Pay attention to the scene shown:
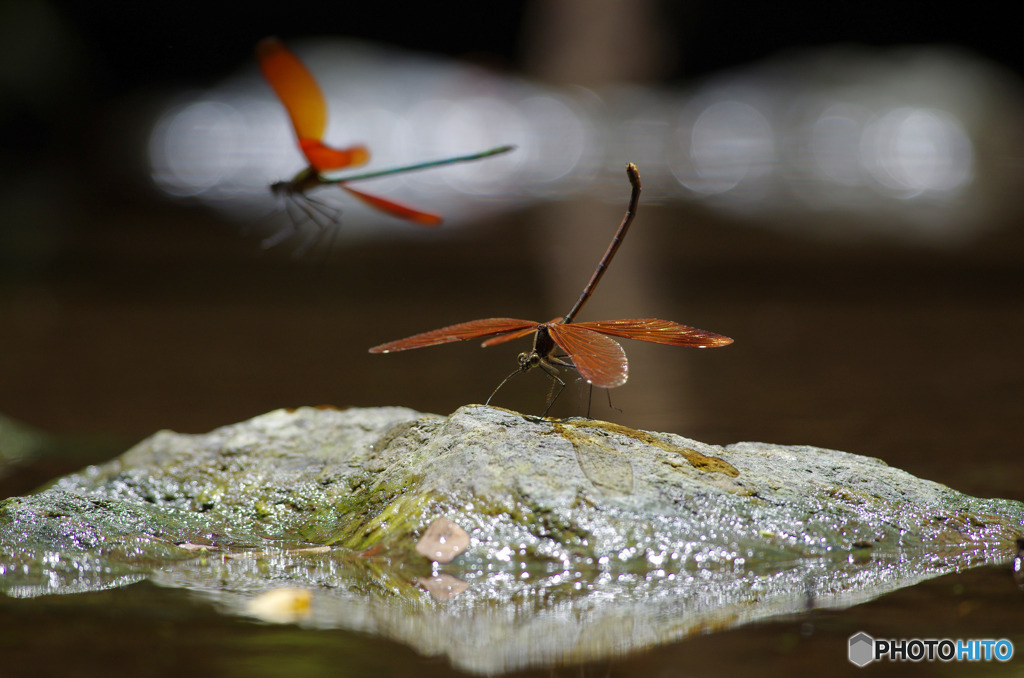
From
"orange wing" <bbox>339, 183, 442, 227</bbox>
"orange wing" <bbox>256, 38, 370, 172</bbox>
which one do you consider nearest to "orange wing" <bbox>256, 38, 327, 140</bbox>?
"orange wing" <bbox>256, 38, 370, 172</bbox>

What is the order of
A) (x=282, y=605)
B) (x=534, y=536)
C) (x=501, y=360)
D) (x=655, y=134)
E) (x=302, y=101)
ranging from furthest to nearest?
(x=655, y=134) → (x=501, y=360) → (x=302, y=101) → (x=534, y=536) → (x=282, y=605)

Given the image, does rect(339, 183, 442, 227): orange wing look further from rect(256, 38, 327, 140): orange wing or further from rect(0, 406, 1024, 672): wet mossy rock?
rect(0, 406, 1024, 672): wet mossy rock

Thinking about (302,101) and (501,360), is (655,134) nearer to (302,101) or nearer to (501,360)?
(501,360)

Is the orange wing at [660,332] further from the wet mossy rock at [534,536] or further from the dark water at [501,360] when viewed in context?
the dark water at [501,360]

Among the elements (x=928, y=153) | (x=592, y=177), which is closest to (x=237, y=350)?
(x=592, y=177)

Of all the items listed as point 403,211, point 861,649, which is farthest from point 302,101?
point 861,649

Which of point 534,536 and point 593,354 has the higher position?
point 593,354
